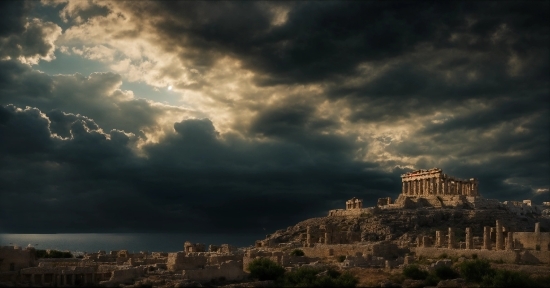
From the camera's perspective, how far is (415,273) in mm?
42594

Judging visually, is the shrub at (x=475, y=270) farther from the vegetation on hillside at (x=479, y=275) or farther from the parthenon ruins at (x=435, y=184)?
the parthenon ruins at (x=435, y=184)

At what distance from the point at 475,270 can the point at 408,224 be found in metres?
37.9

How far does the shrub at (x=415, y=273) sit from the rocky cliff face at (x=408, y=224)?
91.8ft

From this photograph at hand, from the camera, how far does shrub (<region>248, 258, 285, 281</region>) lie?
138 ft

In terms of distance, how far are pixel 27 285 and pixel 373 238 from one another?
48.7 meters

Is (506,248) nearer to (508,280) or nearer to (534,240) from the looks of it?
(534,240)

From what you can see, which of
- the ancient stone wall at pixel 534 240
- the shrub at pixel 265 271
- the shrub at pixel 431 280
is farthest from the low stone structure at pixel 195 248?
the ancient stone wall at pixel 534 240

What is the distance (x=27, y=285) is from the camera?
119ft

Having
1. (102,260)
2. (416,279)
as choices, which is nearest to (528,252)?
(416,279)

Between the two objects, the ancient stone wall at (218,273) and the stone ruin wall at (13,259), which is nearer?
the ancient stone wall at (218,273)

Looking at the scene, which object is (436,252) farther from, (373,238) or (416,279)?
(373,238)

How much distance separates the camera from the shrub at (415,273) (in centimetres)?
4238

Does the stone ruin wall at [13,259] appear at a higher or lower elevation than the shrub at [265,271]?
higher

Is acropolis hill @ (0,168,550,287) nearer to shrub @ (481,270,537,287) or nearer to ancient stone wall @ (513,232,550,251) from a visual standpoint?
ancient stone wall @ (513,232,550,251)
